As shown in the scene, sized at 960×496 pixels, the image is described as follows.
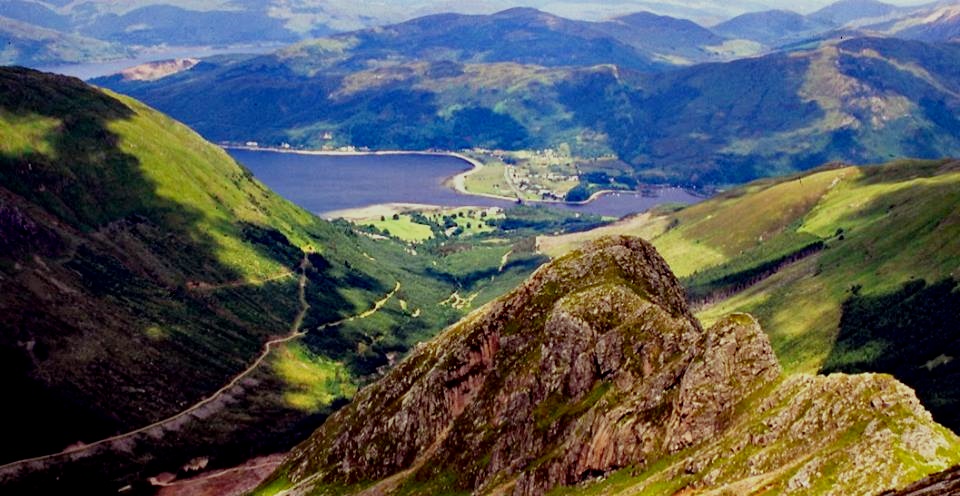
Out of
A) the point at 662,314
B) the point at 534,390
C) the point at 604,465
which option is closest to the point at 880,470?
the point at 604,465

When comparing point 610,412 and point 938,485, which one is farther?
point 610,412

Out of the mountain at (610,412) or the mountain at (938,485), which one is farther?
the mountain at (610,412)

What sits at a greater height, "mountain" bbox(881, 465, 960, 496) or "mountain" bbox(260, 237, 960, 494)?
"mountain" bbox(881, 465, 960, 496)

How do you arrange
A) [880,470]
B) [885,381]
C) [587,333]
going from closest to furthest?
[880,470] < [885,381] < [587,333]

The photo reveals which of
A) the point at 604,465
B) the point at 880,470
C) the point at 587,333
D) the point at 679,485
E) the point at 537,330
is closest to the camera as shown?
the point at 880,470

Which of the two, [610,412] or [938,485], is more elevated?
[938,485]

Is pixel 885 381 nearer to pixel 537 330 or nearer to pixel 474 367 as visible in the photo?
pixel 537 330

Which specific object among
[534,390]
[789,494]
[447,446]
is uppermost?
[789,494]

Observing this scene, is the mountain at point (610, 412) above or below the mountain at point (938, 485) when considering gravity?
below
